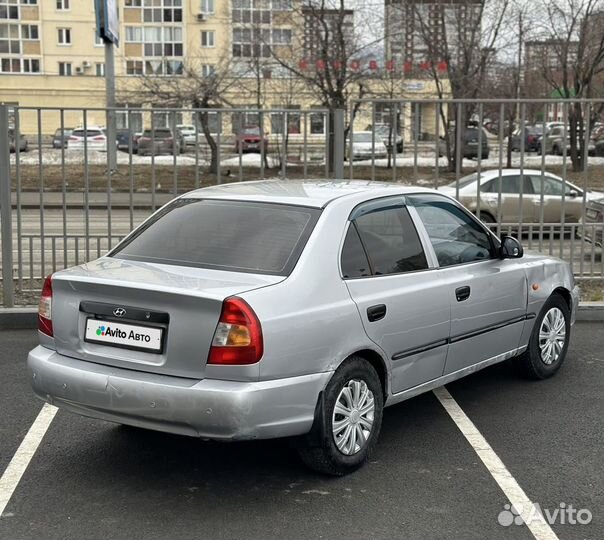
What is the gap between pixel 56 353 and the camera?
467 centimetres

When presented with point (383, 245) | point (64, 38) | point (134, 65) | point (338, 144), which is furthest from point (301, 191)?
point (64, 38)

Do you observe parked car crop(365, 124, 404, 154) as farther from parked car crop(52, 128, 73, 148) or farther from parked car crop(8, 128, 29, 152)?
parked car crop(8, 128, 29, 152)

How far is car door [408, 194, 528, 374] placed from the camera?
17.9 feet

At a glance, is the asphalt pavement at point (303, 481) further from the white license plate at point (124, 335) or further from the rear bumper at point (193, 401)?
the white license plate at point (124, 335)

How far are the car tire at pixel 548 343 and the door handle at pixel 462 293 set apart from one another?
1085mm

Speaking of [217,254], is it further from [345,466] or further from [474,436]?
[474,436]

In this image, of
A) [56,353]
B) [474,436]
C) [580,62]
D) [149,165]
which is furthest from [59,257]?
[580,62]

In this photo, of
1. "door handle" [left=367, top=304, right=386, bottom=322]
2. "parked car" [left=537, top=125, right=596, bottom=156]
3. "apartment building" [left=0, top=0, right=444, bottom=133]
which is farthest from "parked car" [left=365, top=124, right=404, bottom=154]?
"apartment building" [left=0, top=0, right=444, bottom=133]

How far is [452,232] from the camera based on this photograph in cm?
577

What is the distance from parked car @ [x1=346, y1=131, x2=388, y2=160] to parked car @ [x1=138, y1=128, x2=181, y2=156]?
1818mm

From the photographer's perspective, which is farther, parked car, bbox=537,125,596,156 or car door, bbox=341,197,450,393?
parked car, bbox=537,125,596,156

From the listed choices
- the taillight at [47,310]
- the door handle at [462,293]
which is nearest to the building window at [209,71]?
the door handle at [462,293]

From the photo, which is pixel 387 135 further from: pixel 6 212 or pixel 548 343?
pixel 6 212

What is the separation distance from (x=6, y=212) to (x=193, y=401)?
16.8ft
